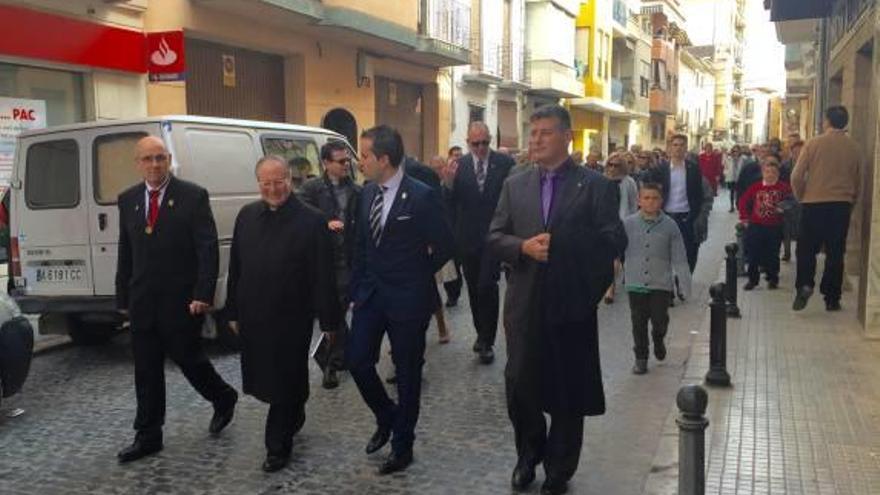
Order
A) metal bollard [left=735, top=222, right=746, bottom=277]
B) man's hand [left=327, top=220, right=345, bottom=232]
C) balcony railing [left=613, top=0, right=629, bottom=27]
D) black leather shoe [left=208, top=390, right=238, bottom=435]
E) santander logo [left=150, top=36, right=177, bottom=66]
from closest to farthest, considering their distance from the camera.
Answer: black leather shoe [left=208, top=390, right=238, bottom=435], man's hand [left=327, top=220, right=345, bottom=232], metal bollard [left=735, top=222, right=746, bottom=277], santander logo [left=150, top=36, right=177, bottom=66], balcony railing [left=613, top=0, right=629, bottom=27]

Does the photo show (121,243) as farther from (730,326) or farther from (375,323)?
(730,326)

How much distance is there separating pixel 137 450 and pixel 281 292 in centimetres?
131

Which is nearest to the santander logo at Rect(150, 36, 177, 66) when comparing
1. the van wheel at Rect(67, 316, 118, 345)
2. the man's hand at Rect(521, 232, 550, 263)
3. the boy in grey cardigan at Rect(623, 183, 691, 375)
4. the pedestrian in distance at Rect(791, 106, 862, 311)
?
the van wheel at Rect(67, 316, 118, 345)

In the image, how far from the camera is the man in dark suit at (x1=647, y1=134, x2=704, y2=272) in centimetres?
994

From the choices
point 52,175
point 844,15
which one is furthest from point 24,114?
point 844,15

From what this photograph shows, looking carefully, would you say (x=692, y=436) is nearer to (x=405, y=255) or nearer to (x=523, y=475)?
(x=523, y=475)

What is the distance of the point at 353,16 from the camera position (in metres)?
15.5

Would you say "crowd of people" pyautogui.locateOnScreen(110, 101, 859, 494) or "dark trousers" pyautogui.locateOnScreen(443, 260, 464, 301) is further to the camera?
"dark trousers" pyautogui.locateOnScreen(443, 260, 464, 301)

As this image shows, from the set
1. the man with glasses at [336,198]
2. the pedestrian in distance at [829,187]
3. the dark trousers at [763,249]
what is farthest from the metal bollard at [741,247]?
the man with glasses at [336,198]

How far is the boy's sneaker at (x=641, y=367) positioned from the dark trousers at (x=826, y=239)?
2823 mm

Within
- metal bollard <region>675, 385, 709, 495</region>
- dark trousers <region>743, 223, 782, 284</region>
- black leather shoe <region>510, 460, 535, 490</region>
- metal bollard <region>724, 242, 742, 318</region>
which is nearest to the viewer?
metal bollard <region>675, 385, 709, 495</region>

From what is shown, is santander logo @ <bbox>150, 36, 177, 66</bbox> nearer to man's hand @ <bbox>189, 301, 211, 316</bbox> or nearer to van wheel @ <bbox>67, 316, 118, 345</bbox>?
van wheel @ <bbox>67, 316, 118, 345</bbox>

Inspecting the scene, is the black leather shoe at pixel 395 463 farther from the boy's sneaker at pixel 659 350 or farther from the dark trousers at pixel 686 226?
the dark trousers at pixel 686 226

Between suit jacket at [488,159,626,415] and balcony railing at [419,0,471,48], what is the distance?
15551mm
